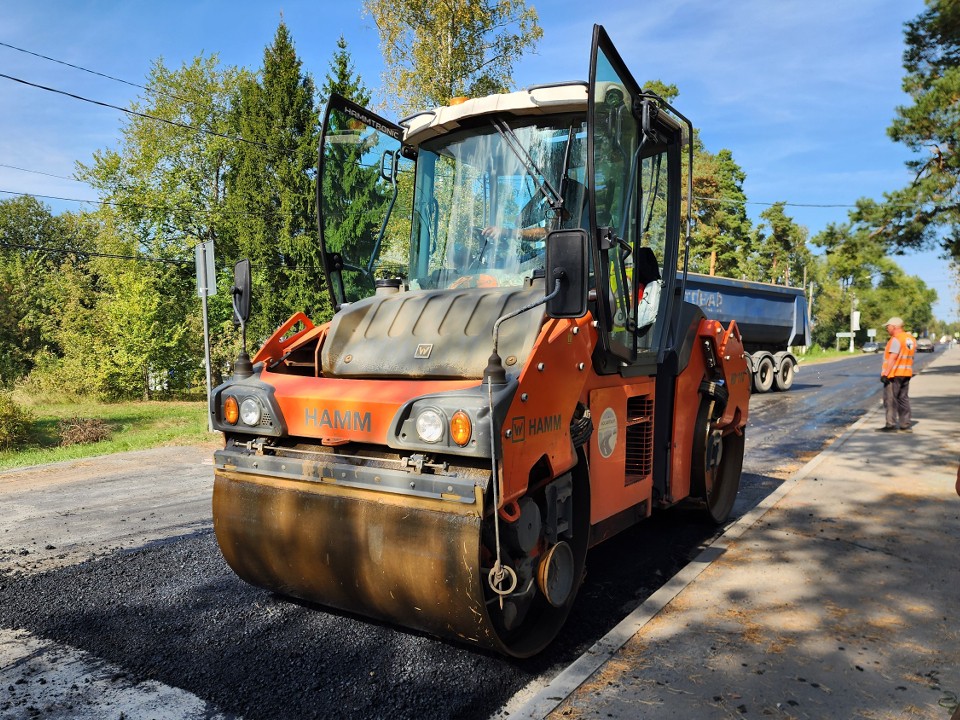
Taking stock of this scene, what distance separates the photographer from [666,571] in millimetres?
5023

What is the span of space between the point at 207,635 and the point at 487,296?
236 cm

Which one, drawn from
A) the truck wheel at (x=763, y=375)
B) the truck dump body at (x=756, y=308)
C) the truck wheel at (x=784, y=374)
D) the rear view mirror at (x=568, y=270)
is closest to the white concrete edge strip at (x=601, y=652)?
the rear view mirror at (x=568, y=270)

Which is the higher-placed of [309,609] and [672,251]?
[672,251]

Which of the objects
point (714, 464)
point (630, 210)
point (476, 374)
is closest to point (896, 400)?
point (714, 464)

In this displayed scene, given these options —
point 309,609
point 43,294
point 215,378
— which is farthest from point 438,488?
point 43,294

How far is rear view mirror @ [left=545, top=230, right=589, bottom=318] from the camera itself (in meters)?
3.04

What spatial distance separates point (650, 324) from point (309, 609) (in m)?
2.78

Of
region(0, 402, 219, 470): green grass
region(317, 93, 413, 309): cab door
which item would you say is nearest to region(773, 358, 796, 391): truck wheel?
region(0, 402, 219, 470): green grass

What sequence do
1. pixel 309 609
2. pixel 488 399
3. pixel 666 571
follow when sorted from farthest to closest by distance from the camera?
pixel 666 571 < pixel 309 609 < pixel 488 399

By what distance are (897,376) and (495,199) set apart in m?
10.0

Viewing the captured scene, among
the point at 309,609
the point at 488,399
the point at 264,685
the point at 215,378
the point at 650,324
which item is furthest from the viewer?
the point at 215,378

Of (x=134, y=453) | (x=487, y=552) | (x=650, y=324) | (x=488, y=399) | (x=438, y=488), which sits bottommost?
(x=134, y=453)

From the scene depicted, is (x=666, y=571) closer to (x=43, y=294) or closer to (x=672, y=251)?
(x=672, y=251)

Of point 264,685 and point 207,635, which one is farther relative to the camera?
point 207,635
